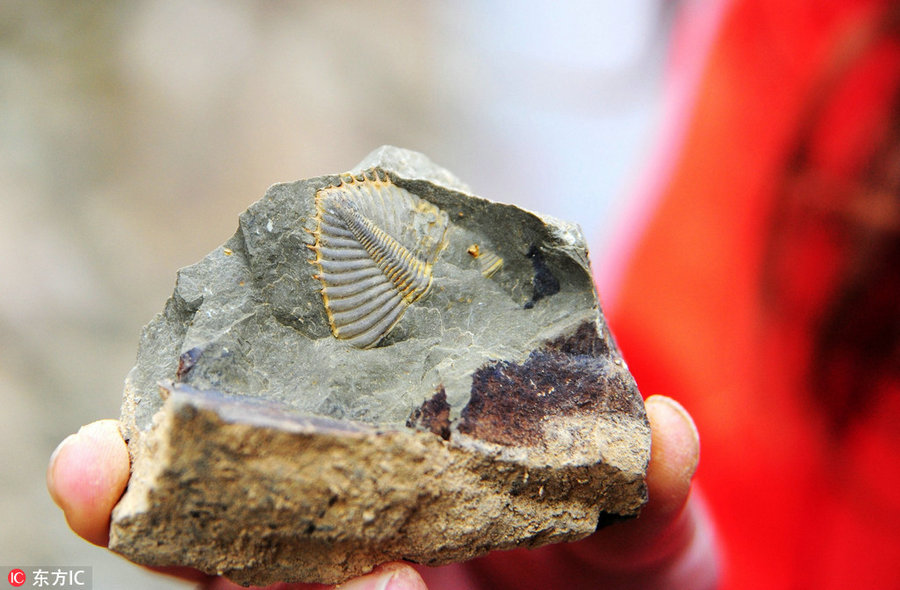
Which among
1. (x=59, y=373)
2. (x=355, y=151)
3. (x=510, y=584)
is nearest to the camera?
(x=510, y=584)

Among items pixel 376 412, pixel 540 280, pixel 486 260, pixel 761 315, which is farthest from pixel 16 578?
pixel 761 315

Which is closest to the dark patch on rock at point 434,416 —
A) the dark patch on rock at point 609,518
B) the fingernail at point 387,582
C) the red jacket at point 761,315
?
the fingernail at point 387,582

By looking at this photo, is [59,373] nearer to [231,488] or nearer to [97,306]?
[97,306]

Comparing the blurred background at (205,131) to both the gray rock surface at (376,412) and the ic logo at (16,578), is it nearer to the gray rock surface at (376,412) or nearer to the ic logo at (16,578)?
the ic logo at (16,578)

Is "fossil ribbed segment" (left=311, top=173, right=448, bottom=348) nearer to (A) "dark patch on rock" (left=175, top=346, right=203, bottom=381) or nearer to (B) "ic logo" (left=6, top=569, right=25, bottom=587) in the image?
(A) "dark patch on rock" (left=175, top=346, right=203, bottom=381)

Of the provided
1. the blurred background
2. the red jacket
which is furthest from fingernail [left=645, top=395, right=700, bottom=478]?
the blurred background

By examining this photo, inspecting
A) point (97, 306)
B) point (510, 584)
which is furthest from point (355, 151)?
point (510, 584)
